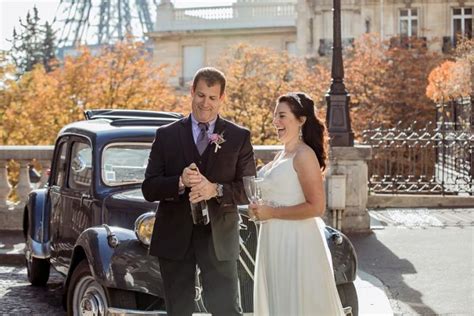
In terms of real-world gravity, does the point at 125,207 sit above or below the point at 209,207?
below

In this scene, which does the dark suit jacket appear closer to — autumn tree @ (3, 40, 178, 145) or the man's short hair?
the man's short hair

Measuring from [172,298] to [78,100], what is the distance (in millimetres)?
32320

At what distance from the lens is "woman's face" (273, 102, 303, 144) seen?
207 inches

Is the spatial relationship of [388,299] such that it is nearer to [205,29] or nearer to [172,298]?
[172,298]

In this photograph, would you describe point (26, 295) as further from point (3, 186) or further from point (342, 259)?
point (3, 186)

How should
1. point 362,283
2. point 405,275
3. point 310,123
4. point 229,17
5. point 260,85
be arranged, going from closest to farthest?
point 310,123 → point 362,283 → point 405,275 → point 260,85 → point 229,17

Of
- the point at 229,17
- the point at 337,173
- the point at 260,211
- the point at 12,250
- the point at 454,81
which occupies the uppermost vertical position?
the point at 229,17

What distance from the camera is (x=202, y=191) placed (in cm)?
473

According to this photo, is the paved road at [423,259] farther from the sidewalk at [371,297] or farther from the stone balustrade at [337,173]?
the stone balustrade at [337,173]

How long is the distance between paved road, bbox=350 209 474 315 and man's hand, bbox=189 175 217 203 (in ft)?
12.5

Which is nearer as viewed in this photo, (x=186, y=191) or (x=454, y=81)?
(x=186, y=191)

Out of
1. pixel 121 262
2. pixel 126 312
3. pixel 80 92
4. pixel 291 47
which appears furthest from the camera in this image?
pixel 291 47

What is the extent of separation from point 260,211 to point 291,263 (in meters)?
0.40

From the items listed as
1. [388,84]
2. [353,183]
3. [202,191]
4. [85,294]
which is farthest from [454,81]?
[202,191]
